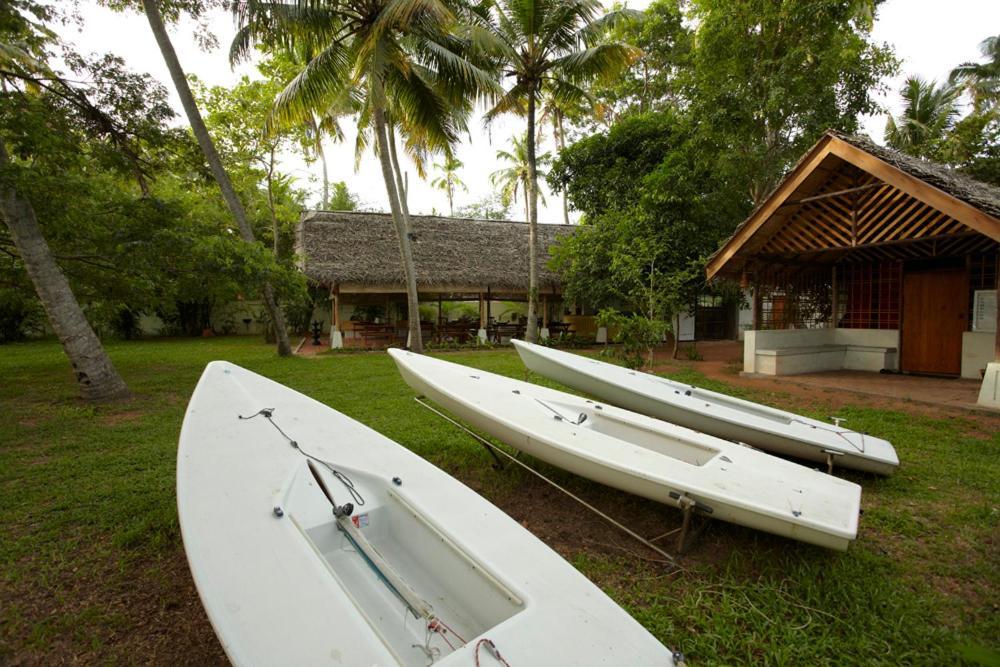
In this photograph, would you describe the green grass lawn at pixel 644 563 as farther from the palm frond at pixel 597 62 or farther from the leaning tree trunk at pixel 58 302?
the palm frond at pixel 597 62

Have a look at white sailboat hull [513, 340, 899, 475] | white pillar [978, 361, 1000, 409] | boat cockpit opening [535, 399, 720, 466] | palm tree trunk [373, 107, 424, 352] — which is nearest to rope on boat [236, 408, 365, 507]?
boat cockpit opening [535, 399, 720, 466]

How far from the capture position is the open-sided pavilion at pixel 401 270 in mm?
13508

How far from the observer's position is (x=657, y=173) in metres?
11.0

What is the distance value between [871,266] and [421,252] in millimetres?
11467

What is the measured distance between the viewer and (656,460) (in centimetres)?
298

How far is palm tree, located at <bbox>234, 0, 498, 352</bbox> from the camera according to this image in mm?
8445

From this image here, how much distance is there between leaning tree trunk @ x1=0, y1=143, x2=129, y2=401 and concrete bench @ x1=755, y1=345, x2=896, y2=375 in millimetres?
10481

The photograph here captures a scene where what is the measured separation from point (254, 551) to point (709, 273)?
8706mm

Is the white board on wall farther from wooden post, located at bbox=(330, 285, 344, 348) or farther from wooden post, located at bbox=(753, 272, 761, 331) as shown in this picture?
wooden post, located at bbox=(330, 285, 344, 348)

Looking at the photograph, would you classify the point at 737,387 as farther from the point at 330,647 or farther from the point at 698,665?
the point at 330,647

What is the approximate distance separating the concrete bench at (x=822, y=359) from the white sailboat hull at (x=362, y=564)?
792cm

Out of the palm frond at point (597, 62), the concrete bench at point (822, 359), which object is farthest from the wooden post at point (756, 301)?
the palm frond at point (597, 62)

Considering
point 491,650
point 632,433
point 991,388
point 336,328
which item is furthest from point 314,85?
point 991,388

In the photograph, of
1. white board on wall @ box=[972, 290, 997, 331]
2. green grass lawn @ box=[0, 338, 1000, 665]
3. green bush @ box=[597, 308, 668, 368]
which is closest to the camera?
green grass lawn @ box=[0, 338, 1000, 665]
